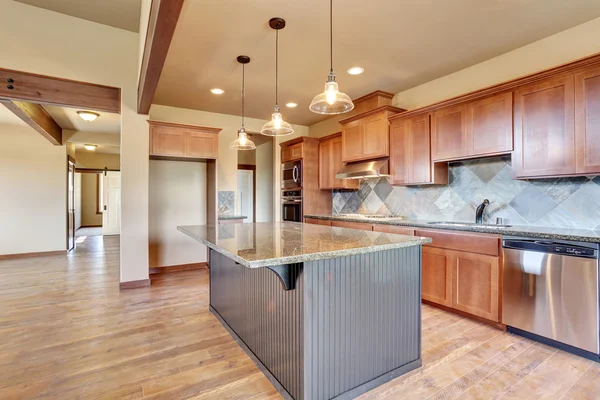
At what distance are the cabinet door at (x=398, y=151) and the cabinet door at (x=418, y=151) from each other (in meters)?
0.06

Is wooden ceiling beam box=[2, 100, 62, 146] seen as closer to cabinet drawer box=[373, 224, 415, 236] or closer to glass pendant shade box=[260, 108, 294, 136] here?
glass pendant shade box=[260, 108, 294, 136]

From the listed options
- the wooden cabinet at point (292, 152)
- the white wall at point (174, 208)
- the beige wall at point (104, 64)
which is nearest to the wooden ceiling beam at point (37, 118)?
the beige wall at point (104, 64)

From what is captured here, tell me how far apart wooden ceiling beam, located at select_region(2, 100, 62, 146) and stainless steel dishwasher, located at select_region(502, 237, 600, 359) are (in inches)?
214

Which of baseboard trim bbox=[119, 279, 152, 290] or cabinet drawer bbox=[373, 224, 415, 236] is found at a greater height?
cabinet drawer bbox=[373, 224, 415, 236]

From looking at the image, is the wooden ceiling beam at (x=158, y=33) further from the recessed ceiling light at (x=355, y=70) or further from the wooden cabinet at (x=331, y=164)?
the wooden cabinet at (x=331, y=164)

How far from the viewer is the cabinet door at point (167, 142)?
424 centimetres

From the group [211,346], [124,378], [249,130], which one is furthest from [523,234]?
[249,130]

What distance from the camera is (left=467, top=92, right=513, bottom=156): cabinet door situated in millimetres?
2781

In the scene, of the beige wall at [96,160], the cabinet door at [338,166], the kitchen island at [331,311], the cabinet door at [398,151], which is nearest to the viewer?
the kitchen island at [331,311]

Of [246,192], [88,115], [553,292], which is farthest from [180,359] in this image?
[246,192]

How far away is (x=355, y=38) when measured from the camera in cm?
286

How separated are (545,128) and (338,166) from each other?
2.79 m

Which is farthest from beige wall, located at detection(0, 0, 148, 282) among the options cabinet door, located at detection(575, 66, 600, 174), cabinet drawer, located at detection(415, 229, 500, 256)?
cabinet door, located at detection(575, 66, 600, 174)

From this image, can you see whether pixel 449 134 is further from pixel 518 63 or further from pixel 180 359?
pixel 180 359
